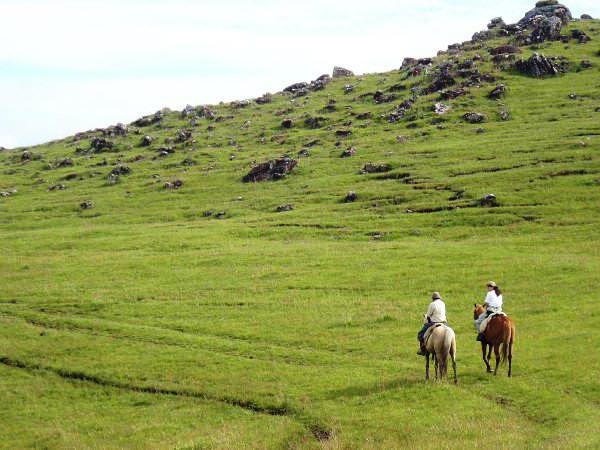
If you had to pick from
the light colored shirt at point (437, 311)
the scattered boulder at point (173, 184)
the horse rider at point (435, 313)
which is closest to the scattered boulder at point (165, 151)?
the scattered boulder at point (173, 184)

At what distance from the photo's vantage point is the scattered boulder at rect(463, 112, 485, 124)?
12256 centimetres

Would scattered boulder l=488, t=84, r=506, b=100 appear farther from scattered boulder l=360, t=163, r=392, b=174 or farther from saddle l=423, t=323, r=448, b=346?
saddle l=423, t=323, r=448, b=346

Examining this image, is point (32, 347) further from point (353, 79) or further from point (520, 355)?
point (353, 79)

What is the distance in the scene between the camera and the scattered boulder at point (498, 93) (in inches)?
5162

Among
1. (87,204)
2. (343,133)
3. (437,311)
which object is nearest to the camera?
(437,311)

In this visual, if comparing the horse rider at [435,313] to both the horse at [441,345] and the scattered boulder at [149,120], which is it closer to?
the horse at [441,345]

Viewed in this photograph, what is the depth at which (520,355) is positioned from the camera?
35312 millimetres

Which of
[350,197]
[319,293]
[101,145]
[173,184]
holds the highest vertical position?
[101,145]

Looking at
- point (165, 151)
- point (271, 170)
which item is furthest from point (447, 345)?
point (165, 151)

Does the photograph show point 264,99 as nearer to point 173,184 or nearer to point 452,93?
point 452,93

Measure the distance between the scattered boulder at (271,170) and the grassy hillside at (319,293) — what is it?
217cm

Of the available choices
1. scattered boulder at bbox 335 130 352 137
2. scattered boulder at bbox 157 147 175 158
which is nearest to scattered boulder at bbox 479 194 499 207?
scattered boulder at bbox 335 130 352 137

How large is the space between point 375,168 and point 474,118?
111 ft

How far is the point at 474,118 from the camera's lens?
404 feet
